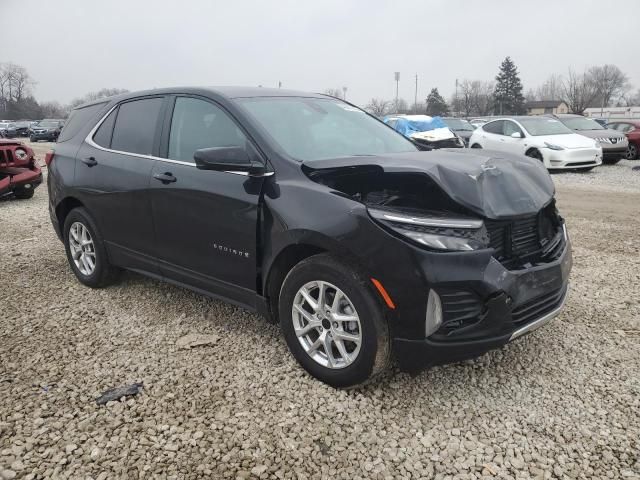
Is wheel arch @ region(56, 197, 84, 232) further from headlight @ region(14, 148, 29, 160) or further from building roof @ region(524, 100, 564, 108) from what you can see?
building roof @ region(524, 100, 564, 108)

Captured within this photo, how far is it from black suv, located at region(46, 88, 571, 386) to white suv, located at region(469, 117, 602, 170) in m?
9.48

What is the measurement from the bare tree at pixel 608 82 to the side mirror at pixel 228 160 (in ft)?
326

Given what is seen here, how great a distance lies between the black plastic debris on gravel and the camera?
2810mm

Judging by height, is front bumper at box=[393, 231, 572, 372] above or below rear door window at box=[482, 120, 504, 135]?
below

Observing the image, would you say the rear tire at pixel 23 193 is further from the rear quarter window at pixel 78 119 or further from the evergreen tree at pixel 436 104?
the evergreen tree at pixel 436 104

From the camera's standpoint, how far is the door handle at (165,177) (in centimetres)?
348

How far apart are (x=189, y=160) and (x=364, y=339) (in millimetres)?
1791

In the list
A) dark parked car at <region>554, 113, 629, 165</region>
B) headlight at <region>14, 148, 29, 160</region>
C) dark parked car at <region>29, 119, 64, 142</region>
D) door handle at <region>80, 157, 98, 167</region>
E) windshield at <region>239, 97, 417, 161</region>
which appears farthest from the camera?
dark parked car at <region>29, 119, 64, 142</region>

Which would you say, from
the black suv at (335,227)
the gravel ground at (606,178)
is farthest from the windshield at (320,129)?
the gravel ground at (606,178)

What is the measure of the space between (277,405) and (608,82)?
338 feet

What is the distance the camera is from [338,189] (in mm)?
2789

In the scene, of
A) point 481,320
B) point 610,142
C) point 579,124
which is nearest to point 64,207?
point 481,320

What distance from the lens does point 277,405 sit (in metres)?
2.74

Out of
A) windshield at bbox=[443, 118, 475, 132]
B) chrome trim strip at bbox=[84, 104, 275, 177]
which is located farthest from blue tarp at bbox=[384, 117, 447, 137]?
chrome trim strip at bbox=[84, 104, 275, 177]
